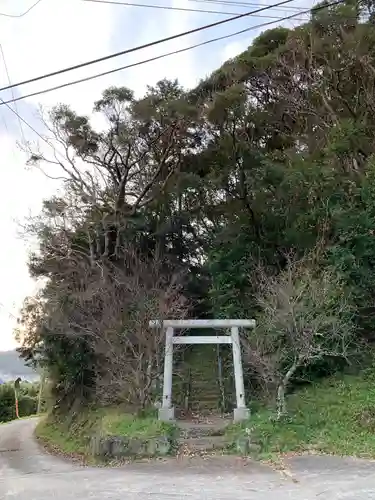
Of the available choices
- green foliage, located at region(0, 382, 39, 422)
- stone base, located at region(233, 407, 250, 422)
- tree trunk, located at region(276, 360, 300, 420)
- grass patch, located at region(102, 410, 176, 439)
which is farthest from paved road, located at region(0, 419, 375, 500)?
green foliage, located at region(0, 382, 39, 422)

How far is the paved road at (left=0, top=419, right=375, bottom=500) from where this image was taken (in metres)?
6.14

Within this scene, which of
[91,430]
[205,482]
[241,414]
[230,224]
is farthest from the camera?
[230,224]

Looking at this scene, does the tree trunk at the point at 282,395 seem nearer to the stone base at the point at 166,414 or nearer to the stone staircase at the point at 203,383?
the stone base at the point at 166,414

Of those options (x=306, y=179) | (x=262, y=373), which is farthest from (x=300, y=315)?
(x=306, y=179)

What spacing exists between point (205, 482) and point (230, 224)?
10.2 metres

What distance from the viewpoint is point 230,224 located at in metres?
16.1

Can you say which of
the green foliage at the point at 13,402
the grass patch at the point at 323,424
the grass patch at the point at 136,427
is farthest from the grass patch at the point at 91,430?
the green foliage at the point at 13,402

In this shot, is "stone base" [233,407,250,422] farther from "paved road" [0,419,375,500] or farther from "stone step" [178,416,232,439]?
"paved road" [0,419,375,500]

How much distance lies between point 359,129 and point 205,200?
21.1 ft

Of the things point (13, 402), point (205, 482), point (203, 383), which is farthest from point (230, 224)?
point (13, 402)

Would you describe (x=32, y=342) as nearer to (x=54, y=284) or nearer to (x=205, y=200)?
(x=54, y=284)

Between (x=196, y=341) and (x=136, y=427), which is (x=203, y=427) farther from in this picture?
(x=196, y=341)

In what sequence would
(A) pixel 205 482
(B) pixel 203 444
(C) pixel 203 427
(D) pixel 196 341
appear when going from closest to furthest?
(A) pixel 205 482 → (B) pixel 203 444 → (C) pixel 203 427 → (D) pixel 196 341

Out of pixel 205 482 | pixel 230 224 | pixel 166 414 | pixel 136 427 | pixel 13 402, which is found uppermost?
pixel 230 224
